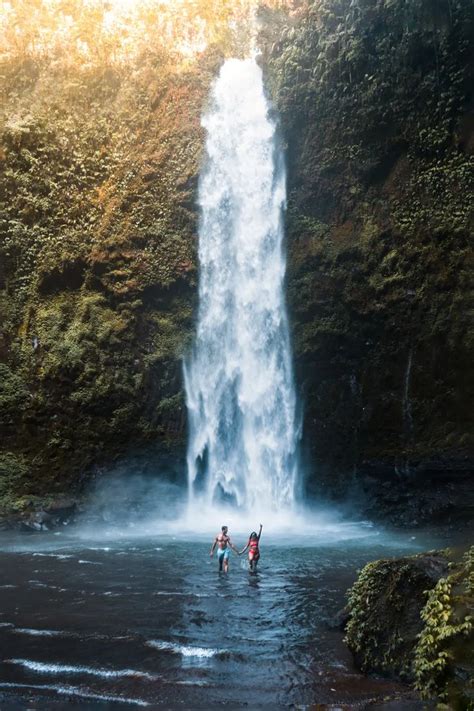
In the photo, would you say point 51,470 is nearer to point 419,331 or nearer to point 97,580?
point 97,580

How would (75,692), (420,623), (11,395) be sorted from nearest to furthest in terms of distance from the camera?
(75,692) → (420,623) → (11,395)

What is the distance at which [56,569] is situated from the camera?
11641 mm

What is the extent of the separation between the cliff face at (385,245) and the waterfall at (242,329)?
591mm

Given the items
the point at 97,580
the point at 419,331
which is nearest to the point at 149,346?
the point at 419,331

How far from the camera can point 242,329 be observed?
1892cm

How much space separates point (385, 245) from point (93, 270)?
8.36 meters

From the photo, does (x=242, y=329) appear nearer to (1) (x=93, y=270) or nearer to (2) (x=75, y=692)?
(1) (x=93, y=270)

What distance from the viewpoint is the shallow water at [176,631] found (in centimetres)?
611

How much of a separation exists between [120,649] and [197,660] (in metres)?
0.92

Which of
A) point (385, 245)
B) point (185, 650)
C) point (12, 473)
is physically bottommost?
point (185, 650)

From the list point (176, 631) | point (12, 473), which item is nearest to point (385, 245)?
point (12, 473)

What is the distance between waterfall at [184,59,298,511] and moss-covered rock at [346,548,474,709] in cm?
1045

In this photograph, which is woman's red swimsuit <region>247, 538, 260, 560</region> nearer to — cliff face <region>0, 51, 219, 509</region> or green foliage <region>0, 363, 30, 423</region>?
cliff face <region>0, 51, 219, 509</region>

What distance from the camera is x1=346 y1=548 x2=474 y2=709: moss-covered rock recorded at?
551cm
